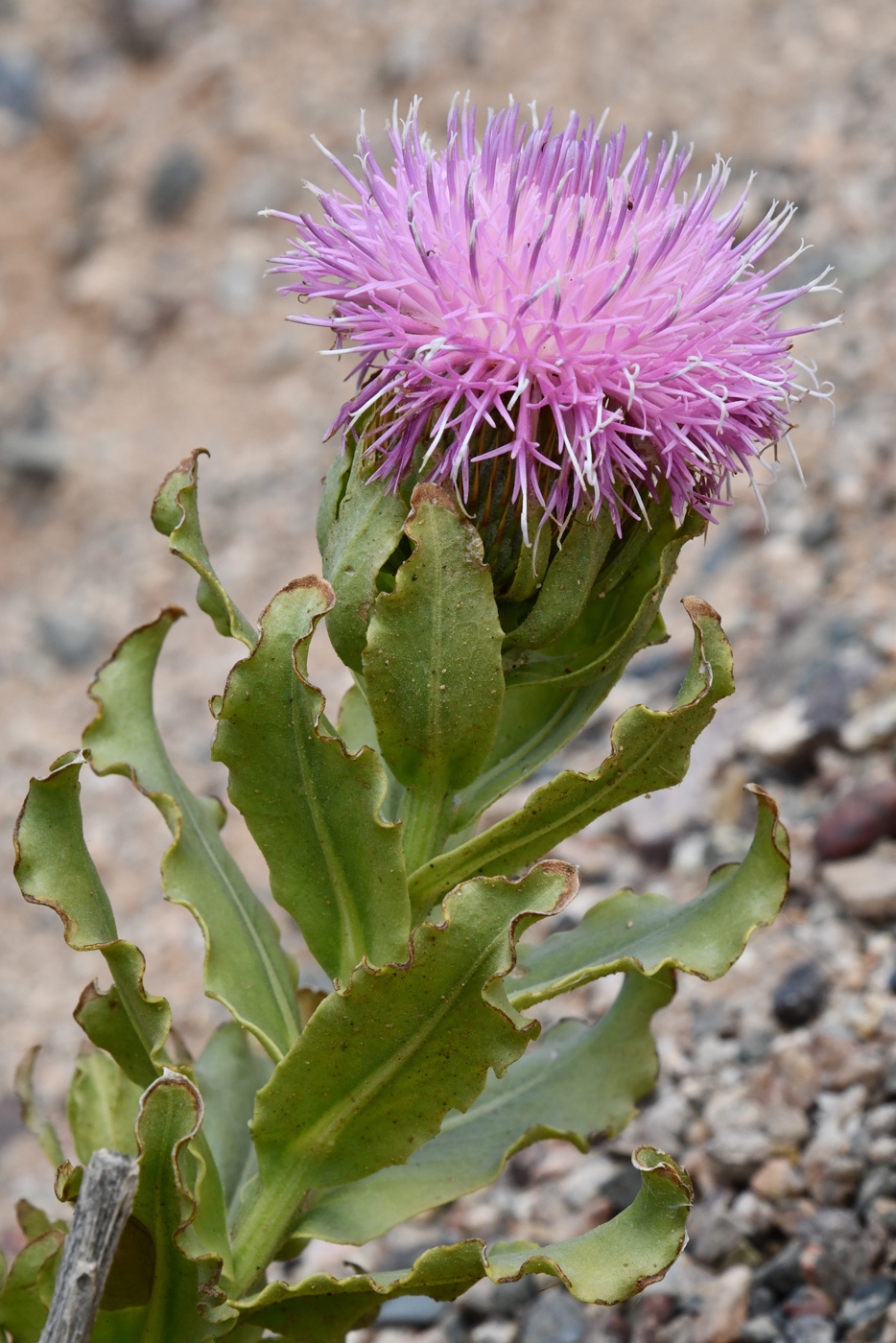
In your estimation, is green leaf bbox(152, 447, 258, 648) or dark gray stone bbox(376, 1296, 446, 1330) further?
dark gray stone bbox(376, 1296, 446, 1330)

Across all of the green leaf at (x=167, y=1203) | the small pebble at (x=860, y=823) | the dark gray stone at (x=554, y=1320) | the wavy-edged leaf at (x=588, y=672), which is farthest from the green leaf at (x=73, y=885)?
the small pebble at (x=860, y=823)

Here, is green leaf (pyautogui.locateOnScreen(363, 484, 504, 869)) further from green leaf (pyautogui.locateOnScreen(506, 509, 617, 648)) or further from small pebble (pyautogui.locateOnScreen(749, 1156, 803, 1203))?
small pebble (pyautogui.locateOnScreen(749, 1156, 803, 1203))

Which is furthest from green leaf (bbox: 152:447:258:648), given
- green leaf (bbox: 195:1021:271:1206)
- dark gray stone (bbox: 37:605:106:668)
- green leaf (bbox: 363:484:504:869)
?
dark gray stone (bbox: 37:605:106:668)

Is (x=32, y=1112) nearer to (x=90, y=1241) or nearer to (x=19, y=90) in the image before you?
(x=90, y=1241)

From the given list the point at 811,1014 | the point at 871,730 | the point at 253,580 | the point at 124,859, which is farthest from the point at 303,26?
the point at 811,1014

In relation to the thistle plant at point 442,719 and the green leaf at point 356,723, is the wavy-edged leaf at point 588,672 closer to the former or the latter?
the thistle plant at point 442,719

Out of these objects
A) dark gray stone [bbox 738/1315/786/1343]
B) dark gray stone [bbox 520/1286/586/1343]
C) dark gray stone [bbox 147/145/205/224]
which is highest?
dark gray stone [bbox 147/145/205/224]

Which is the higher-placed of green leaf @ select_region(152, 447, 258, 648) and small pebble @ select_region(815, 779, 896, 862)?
green leaf @ select_region(152, 447, 258, 648)
